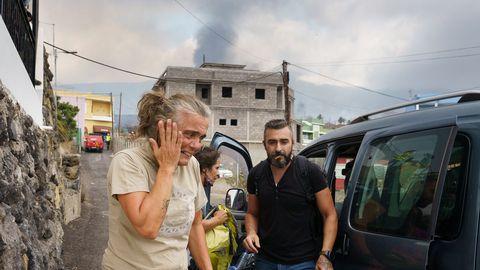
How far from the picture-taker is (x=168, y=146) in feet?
6.86

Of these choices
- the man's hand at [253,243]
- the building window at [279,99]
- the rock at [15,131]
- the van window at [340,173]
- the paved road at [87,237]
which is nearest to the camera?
the man's hand at [253,243]

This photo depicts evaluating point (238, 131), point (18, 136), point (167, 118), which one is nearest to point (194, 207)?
point (167, 118)

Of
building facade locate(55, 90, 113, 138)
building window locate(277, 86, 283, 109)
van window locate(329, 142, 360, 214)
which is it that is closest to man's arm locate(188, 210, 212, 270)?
van window locate(329, 142, 360, 214)

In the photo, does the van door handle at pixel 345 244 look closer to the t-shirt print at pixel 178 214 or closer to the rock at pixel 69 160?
the t-shirt print at pixel 178 214

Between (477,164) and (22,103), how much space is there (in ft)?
17.3

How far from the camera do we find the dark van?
83.2 inches

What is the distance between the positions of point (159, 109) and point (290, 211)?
1.38 metres

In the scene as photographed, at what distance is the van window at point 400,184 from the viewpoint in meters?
2.37

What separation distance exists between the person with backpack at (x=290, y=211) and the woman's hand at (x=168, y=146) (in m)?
1.26

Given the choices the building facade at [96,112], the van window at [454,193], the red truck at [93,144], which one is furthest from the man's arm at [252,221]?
the building facade at [96,112]

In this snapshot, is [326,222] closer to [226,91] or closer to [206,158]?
[206,158]

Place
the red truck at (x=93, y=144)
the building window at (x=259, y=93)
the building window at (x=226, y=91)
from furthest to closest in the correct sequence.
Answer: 1. the building window at (x=259, y=93)
2. the building window at (x=226, y=91)
3. the red truck at (x=93, y=144)

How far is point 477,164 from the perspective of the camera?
82.5 inches

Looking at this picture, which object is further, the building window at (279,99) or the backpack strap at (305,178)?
the building window at (279,99)
